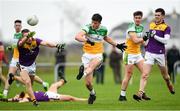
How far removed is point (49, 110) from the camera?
59.1 ft

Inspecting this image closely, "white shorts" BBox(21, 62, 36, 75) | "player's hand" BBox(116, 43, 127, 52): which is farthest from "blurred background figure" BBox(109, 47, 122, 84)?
"white shorts" BBox(21, 62, 36, 75)

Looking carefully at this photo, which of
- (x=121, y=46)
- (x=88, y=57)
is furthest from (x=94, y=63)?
(x=121, y=46)

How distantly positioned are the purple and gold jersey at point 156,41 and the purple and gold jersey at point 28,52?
354 cm

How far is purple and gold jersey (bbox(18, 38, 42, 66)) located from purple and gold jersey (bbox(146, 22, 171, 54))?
3538mm

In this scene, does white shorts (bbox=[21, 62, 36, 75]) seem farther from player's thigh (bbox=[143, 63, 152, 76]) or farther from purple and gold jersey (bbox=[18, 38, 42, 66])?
player's thigh (bbox=[143, 63, 152, 76])

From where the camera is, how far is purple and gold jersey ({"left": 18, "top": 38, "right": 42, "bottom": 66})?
2008 centimetres

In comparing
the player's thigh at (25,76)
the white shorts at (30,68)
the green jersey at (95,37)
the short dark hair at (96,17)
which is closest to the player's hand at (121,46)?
the green jersey at (95,37)

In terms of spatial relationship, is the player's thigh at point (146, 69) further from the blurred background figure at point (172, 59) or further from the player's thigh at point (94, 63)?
the blurred background figure at point (172, 59)

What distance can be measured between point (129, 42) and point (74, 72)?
33486 millimetres

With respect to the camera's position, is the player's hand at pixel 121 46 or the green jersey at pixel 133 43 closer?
the player's hand at pixel 121 46

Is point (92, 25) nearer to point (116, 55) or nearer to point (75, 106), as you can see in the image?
point (75, 106)

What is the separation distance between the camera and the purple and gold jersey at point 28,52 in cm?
2008

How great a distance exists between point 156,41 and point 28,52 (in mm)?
3944

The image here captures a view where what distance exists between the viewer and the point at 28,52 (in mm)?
20219
